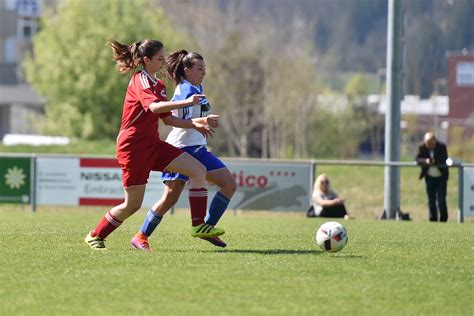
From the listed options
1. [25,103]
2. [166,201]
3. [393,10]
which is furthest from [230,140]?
[166,201]

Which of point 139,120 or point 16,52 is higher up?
point 16,52

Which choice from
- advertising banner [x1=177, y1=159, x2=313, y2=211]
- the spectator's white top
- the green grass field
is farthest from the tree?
the green grass field

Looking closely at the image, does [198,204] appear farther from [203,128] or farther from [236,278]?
[236,278]

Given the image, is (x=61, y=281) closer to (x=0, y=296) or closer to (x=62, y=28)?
(x=0, y=296)

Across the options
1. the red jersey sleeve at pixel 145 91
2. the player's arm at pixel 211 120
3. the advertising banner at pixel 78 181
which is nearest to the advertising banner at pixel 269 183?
the advertising banner at pixel 78 181

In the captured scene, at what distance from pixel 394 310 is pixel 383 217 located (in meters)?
14.8

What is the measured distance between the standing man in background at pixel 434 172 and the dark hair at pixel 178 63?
35.6 ft

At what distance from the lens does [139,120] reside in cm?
981

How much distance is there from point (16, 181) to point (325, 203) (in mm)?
6552

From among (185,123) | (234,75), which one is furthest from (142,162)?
(234,75)

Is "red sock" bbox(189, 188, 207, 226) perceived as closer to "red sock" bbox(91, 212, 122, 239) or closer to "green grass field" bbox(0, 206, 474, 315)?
"green grass field" bbox(0, 206, 474, 315)

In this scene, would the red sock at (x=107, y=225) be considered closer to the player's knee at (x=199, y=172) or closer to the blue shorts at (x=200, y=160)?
the blue shorts at (x=200, y=160)

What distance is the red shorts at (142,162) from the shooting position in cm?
977

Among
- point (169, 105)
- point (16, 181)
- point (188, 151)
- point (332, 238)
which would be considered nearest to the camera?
point (169, 105)
